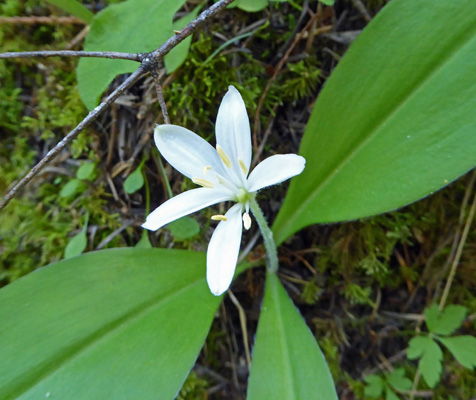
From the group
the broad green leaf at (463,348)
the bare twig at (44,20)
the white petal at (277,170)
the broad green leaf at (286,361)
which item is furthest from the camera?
the bare twig at (44,20)

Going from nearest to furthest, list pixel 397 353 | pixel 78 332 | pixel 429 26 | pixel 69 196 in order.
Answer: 1. pixel 429 26
2. pixel 78 332
3. pixel 397 353
4. pixel 69 196

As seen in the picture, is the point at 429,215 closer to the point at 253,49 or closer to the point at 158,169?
the point at 253,49

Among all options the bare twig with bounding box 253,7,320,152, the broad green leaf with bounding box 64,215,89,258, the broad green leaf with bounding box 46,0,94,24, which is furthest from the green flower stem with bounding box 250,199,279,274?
the broad green leaf with bounding box 46,0,94,24

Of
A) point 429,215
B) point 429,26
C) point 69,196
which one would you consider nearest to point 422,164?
point 429,26

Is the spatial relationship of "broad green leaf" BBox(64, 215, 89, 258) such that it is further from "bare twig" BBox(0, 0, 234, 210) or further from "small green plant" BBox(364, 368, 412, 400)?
"small green plant" BBox(364, 368, 412, 400)

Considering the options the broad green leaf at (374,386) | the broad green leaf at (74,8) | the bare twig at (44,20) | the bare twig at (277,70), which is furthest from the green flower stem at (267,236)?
the bare twig at (44,20)

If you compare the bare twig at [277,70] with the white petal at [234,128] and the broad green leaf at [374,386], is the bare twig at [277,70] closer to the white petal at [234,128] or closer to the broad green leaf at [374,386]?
the white petal at [234,128]

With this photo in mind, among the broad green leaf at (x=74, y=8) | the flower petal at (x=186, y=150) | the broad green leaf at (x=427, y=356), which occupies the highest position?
the broad green leaf at (x=74, y=8)

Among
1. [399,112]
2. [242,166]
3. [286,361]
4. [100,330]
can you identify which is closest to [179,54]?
→ [242,166]
